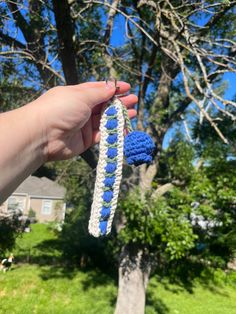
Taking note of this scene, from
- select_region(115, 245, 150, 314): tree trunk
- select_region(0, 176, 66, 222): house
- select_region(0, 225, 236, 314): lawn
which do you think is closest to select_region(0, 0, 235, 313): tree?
select_region(115, 245, 150, 314): tree trunk

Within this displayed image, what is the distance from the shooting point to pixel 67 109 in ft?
6.15

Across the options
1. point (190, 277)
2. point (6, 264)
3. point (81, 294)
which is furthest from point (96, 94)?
point (190, 277)

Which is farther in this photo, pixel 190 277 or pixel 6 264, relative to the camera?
pixel 190 277

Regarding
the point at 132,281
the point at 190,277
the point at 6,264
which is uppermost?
the point at 132,281

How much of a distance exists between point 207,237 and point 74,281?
4.19 metres

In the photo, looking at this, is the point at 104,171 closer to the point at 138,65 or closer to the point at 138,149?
the point at 138,149

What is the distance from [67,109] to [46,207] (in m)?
30.3

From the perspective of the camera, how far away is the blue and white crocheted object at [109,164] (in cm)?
199

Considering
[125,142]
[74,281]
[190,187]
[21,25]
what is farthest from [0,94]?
[74,281]

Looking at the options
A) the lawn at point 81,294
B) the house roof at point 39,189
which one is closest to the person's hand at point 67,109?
the lawn at point 81,294

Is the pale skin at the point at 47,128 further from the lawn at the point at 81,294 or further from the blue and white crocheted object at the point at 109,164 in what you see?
the lawn at the point at 81,294

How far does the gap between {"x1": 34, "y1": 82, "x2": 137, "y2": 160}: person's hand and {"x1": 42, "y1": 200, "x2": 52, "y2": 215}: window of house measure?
29.5 meters

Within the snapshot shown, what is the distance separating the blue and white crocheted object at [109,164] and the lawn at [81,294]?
24.6 feet

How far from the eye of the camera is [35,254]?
46.5 ft
